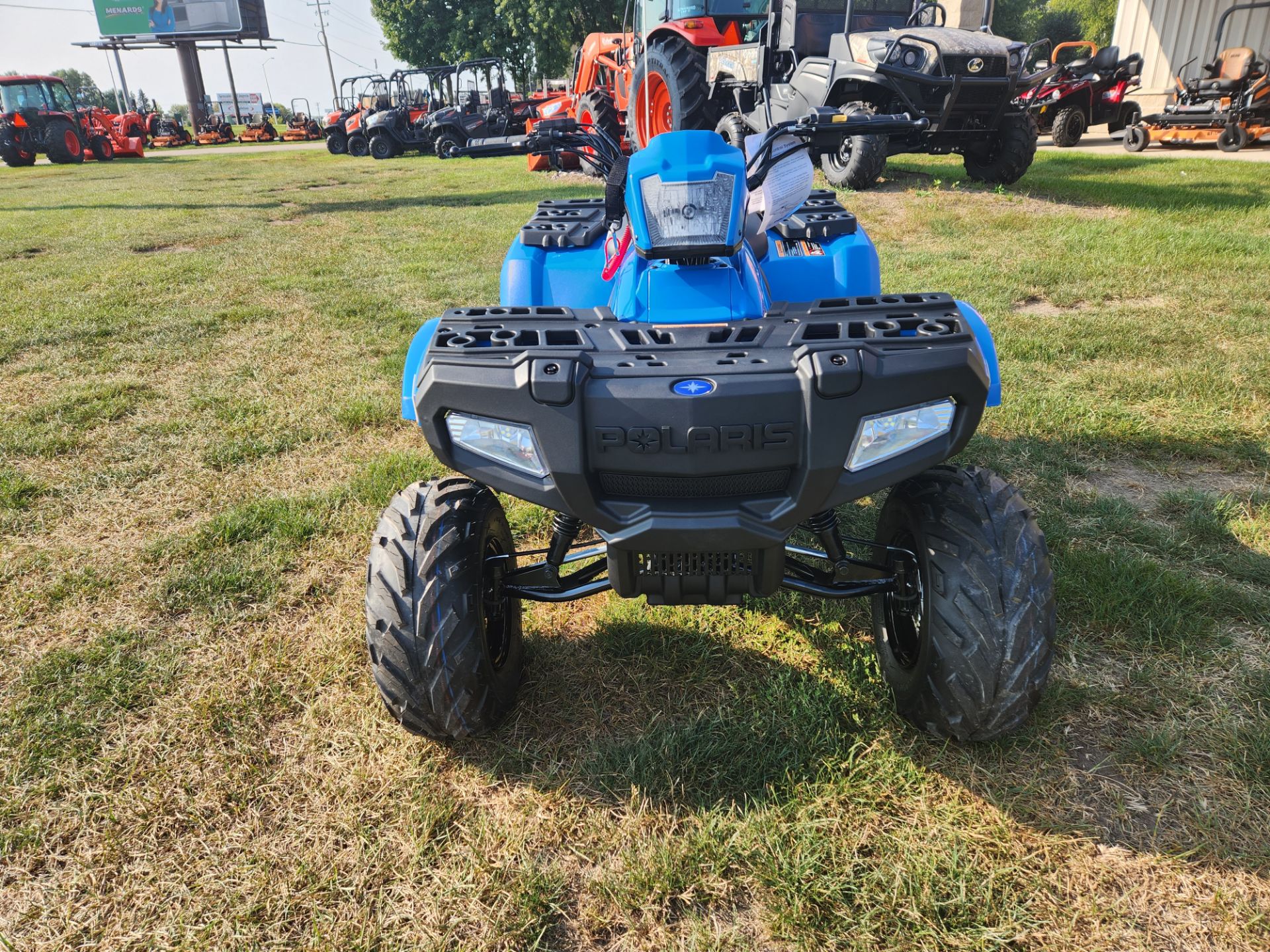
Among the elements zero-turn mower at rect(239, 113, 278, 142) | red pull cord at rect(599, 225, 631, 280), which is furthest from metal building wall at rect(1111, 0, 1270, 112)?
zero-turn mower at rect(239, 113, 278, 142)

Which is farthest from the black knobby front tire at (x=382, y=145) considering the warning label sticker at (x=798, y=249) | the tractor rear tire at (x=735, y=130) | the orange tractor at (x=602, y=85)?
the warning label sticker at (x=798, y=249)

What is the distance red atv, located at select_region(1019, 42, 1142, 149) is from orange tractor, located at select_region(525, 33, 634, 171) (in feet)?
22.8

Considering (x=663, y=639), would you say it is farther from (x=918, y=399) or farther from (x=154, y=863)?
(x=154, y=863)

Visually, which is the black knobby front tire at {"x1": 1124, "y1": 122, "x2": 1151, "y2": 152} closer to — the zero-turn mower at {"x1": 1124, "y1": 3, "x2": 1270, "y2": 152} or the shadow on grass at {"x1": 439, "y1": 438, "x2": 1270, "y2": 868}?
the zero-turn mower at {"x1": 1124, "y1": 3, "x2": 1270, "y2": 152}

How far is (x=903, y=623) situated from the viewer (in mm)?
2254

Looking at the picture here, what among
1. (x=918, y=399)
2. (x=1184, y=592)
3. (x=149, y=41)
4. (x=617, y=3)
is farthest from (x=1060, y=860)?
(x=149, y=41)

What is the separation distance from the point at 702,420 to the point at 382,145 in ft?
73.2

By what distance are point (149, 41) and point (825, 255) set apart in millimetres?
72215

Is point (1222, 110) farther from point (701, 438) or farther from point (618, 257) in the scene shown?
point (701, 438)

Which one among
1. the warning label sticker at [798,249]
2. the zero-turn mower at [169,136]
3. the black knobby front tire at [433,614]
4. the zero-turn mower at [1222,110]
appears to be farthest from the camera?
the zero-turn mower at [169,136]

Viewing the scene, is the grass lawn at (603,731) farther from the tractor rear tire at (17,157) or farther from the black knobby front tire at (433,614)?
the tractor rear tire at (17,157)

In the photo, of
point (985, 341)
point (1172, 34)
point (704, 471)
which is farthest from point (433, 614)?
point (1172, 34)

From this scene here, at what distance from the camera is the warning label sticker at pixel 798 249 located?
3078 millimetres

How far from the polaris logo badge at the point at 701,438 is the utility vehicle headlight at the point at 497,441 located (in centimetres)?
18
